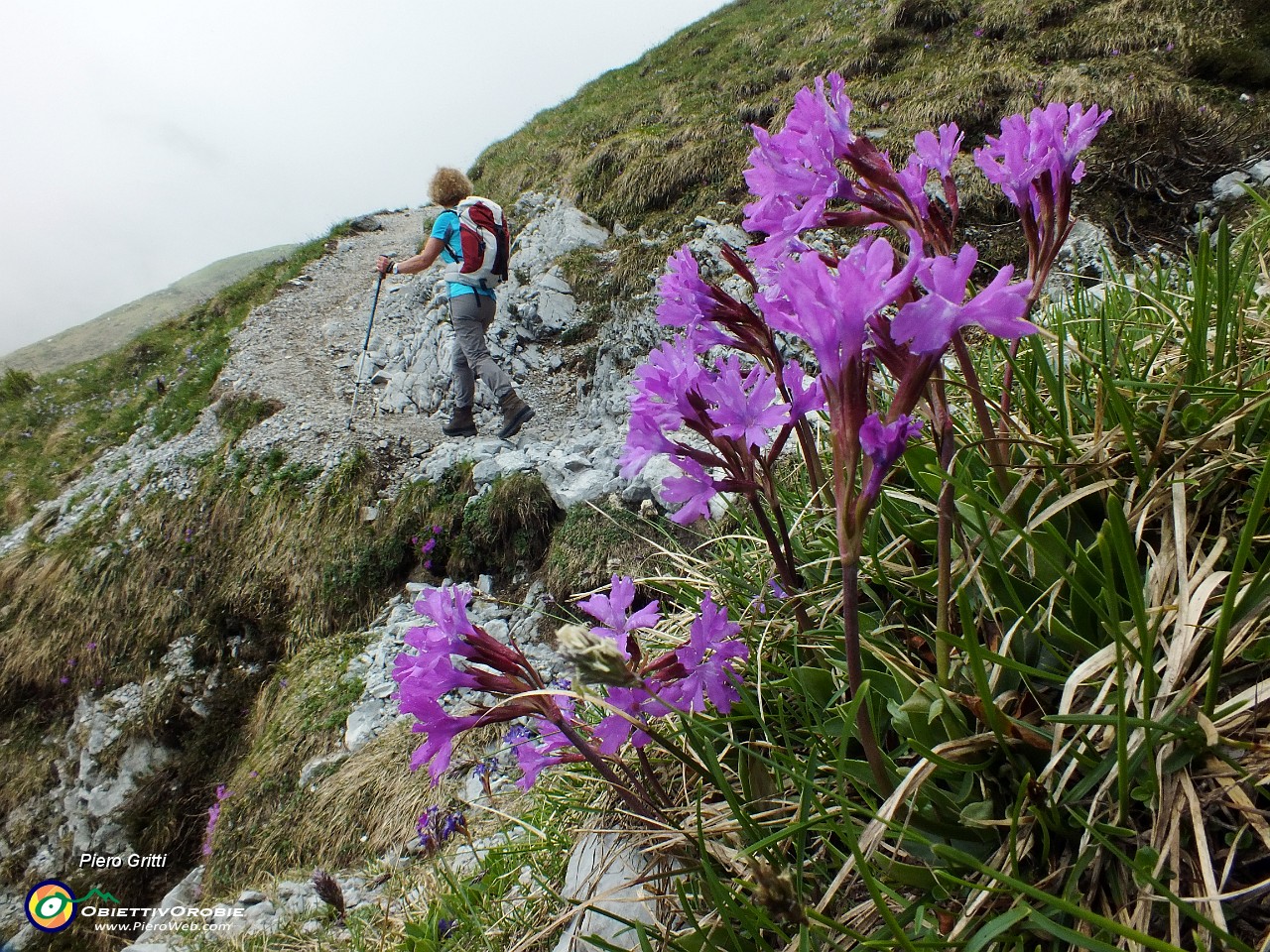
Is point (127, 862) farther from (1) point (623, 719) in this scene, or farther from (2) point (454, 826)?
(1) point (623, 719)

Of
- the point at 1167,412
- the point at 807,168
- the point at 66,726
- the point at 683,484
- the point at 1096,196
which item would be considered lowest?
the point at 66,726

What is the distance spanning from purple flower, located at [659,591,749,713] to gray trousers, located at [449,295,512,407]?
5.91 m

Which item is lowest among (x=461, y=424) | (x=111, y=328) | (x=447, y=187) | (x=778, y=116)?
(x=461, y=424)

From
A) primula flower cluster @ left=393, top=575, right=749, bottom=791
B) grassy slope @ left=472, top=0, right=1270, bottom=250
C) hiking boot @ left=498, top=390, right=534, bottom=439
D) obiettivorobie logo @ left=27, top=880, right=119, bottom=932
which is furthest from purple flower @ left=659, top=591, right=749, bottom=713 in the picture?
obiettivorobie logo @ left=27, top=880, right=119, bottom=932

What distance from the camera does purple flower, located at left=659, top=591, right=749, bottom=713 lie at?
1060 mm

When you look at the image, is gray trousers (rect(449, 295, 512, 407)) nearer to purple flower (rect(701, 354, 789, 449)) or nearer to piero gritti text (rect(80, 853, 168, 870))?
piero gritti text (rect(80, 853, 168, 870))

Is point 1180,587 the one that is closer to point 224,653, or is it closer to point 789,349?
point 789,349

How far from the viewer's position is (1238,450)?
1.01 m

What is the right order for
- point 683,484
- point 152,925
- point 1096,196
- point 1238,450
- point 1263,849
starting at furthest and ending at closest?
point 1096,196
point 152,925
point 683,484
point 1238,450
point 1263,849

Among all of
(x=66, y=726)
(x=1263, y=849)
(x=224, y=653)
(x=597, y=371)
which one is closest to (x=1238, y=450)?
(x=1263, y=849)

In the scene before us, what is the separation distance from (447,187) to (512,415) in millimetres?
2386

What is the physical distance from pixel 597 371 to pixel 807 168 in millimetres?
5969

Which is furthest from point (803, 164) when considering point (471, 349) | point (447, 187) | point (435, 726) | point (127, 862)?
point (127, 862)

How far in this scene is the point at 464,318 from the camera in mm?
6555
